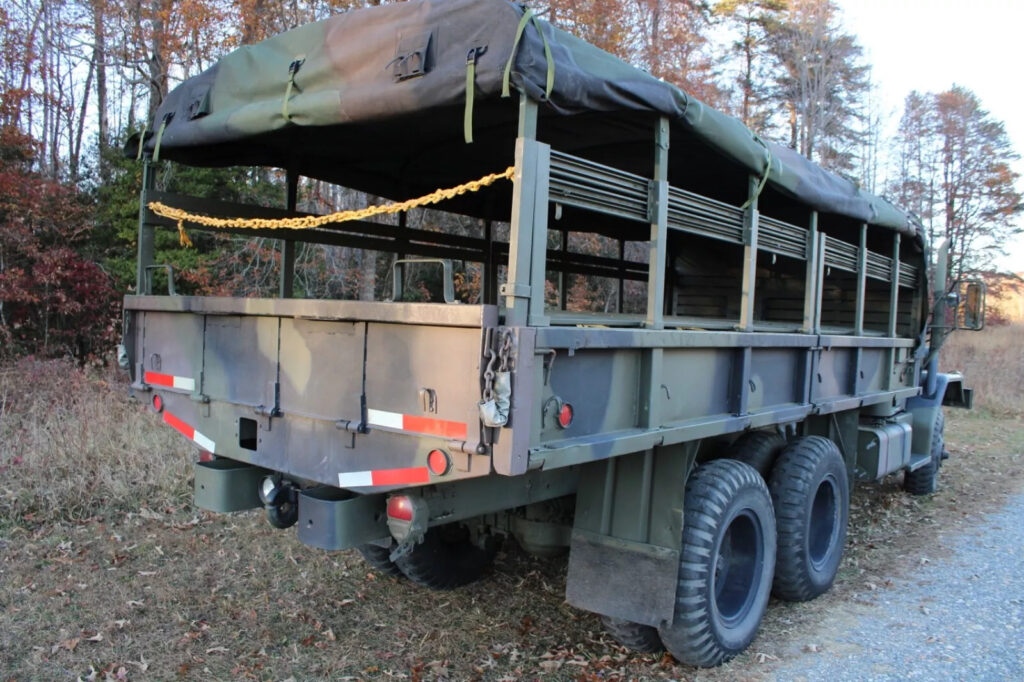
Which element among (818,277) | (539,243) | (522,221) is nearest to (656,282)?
(539,243)

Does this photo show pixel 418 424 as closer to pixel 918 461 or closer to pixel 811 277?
pixel 811 277

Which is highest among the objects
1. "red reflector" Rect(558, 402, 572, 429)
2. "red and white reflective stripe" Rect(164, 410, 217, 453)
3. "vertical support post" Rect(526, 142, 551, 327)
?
"vertical support post" Rect(526, 142, 551, 327)

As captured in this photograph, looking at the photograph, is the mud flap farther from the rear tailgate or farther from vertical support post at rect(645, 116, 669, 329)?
the rear tailgate

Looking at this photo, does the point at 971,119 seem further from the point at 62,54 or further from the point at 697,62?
the point at 62,54

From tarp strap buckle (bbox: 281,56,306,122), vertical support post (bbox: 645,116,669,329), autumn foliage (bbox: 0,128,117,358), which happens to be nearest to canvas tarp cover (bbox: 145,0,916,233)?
tarp strap buckle (bbox: 281,56,306,122)

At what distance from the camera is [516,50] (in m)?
2.59

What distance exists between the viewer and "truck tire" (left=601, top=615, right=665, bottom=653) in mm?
3574

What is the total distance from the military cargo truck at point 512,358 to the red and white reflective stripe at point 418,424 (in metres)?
→ 0.01

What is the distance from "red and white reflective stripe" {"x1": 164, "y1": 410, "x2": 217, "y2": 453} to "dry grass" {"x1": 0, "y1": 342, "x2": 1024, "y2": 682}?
970mm

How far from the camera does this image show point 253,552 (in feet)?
16.3

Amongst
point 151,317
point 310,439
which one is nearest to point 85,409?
point 151,317

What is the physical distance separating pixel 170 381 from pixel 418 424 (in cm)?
175

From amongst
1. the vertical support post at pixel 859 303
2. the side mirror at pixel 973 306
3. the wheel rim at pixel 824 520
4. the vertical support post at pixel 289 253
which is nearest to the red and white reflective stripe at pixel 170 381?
the vertical support post at pixel 289 253

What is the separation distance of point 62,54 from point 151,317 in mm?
14791
